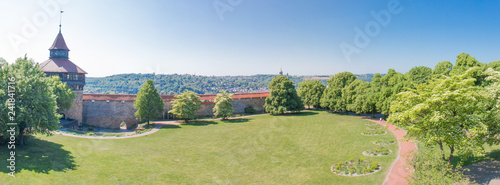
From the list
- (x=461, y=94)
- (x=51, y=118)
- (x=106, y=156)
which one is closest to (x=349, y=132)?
(x=461, y=94)

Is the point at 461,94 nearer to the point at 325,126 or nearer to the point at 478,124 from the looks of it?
the point at 478,124

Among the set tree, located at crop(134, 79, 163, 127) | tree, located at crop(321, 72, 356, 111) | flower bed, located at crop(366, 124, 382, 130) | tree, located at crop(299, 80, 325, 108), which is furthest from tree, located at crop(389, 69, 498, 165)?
tree, located at crop(299, 80, 325, 108)

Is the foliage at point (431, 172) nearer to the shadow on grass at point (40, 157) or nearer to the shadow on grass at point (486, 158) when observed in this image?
the shadow on grass at point (486, 158)

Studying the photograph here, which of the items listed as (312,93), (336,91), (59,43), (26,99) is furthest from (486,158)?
(59,43)

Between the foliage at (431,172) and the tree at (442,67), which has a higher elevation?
the tree at (442,67)

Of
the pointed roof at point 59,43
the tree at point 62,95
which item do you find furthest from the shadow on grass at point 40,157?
the pointed roof at point 59,43

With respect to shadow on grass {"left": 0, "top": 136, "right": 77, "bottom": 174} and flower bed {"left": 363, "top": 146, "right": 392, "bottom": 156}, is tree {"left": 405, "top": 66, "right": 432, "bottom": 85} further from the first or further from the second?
shadow on grass {"left": 0, "top": 136, "right": 77, "bottom": 174}
